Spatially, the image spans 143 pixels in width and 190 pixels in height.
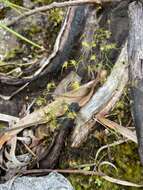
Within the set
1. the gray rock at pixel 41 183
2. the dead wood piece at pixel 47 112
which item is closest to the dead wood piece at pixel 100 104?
the dead wood piece at pixel 47 112

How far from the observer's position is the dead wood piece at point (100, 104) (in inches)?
84.8

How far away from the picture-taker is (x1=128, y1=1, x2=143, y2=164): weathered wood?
6.17ft

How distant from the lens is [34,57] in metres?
2.42

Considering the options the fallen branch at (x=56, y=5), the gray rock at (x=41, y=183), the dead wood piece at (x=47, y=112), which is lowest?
the gray rock at (x=41, y=183)

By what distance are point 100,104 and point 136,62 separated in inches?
12.9

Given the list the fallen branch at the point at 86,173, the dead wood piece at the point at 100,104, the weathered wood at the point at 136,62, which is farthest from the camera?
the dead wood piece at the point at 100,104

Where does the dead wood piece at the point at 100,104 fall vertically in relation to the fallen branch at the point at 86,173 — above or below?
above

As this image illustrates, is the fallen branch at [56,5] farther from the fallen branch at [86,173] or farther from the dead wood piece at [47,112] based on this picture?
the fallen branch at [86,173]

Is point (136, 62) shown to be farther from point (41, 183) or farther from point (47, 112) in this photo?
point (41, 183)

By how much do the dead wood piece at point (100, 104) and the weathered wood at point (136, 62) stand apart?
7.7 inches

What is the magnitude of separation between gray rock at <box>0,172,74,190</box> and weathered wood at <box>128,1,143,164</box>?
0.40m

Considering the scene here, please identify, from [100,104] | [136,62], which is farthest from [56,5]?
[100,104]

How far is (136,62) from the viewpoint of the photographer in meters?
1.94

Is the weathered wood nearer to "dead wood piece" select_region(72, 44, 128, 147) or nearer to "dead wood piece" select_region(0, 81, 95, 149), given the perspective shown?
"dead wood piece" select_region(72, 44, 128, 147)
